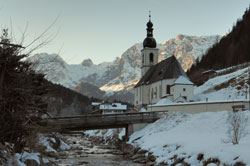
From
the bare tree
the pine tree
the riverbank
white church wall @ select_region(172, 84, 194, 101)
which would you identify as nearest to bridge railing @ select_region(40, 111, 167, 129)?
the riverbank

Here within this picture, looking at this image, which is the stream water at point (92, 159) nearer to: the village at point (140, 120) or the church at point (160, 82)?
the village at point (140, 120)

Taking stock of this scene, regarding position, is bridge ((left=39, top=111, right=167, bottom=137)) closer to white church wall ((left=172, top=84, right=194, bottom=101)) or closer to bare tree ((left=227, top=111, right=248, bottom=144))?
white church wall ((left=172, top=84, right=194, bottom=101))

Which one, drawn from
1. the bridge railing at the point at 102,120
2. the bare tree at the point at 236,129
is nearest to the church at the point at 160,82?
the bridge railing at the point at 102,120

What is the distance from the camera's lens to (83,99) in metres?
152

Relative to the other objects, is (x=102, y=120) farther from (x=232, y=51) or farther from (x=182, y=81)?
(x=232, y=51)

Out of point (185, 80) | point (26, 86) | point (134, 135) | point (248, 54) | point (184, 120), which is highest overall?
point (248, 54)

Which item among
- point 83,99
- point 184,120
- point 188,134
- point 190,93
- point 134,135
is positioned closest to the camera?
point 188,134

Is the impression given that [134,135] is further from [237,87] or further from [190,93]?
[237,87]

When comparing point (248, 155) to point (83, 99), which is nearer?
point (248, 155)

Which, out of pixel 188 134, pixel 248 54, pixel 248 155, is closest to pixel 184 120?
pixel 188 134

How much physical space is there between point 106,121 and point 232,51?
6964cm

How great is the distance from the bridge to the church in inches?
621

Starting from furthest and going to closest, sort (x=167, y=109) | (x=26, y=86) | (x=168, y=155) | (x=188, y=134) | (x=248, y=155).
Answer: (x=167, y=109), (x=188, y=134), (x=168, y=155), (x=248, y=155), (x=26, y=86)

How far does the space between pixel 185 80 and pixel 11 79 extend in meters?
47.6
